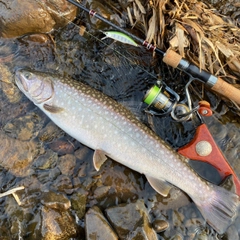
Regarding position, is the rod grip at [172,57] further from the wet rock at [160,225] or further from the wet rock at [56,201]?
the wet rock at [56,201]

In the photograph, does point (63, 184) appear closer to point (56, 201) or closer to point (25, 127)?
point (56, 201)

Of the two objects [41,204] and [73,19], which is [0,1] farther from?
[41,204]

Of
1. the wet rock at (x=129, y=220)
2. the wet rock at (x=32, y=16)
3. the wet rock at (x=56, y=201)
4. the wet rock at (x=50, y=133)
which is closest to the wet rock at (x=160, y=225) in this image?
the wet rock at (x=129, y=220)

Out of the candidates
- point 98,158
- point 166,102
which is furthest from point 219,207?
point 98,158

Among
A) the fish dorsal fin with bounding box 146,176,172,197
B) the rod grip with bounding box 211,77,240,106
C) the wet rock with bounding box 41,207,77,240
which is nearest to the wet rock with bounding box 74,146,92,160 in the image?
the wet rock with bounding box 41,207,77,240

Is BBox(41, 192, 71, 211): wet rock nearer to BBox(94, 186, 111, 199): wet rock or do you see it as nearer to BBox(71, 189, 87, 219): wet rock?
BBox(71, 189, 87, 219): wet rock

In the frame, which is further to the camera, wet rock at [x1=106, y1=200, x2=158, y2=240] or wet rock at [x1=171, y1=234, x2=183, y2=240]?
wet rock at [x1=171, y1=234, x2=183, y2=240]
